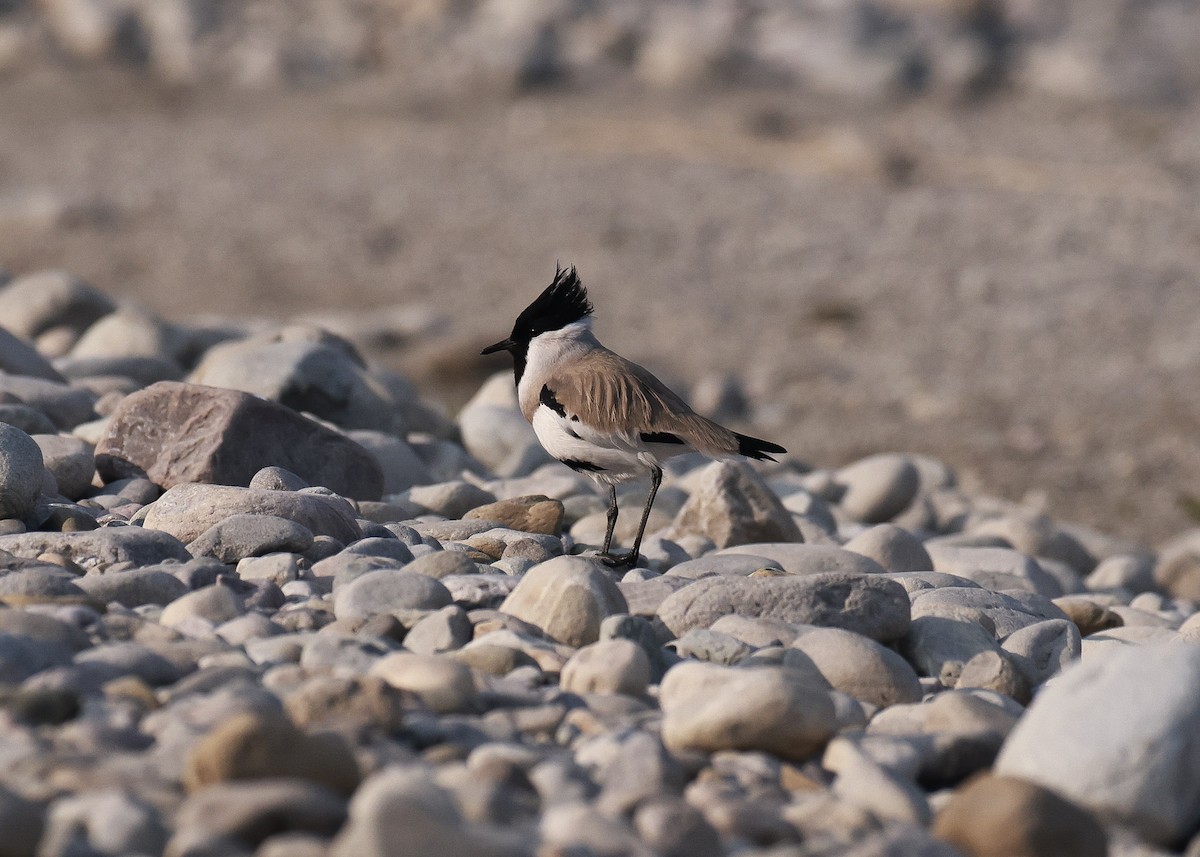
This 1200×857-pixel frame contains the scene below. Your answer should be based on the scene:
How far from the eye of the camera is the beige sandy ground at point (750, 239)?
43.2 ft

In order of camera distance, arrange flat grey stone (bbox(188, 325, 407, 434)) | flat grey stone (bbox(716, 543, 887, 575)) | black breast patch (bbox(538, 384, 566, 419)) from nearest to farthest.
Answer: black breast patch (bbox(538, 384, 566, 419))
flat grey stone (bbox(716, 543, 887, 575))
flat grey stone (bbox(188, 325, 407, 434))

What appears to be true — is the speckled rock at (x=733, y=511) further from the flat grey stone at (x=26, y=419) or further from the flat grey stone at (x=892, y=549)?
the flat grey stone at (x=26, y=419)

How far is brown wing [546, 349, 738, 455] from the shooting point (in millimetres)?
A: 5242

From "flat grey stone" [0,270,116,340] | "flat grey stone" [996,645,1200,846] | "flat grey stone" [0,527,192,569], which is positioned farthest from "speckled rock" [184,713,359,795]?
"flat grey stone" [0,270,116,340]

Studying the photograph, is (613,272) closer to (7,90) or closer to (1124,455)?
(1124,455)

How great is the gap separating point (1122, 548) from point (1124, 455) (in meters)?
3.23

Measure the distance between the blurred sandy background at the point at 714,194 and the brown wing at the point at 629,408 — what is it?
21.8 feet

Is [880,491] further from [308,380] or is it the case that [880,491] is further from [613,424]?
[613,424]

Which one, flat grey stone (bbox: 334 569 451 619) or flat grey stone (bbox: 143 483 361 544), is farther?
flat grey stone (bbox: 143 483 361 544)

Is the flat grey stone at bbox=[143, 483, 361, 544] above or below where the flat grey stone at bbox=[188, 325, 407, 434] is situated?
above

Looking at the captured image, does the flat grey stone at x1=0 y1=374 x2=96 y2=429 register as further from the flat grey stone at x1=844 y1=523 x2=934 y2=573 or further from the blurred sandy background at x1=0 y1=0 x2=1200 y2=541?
the blurred sandy background at x1=0 y1=0 x2=1200 y2=541

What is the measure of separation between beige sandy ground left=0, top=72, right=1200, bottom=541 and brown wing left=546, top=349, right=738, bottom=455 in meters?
6.63

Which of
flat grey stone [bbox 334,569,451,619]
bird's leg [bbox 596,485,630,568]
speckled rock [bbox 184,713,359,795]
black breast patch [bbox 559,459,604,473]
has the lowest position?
bird's leg [bbox 596,485,630,568]

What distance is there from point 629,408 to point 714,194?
14.0 metres
